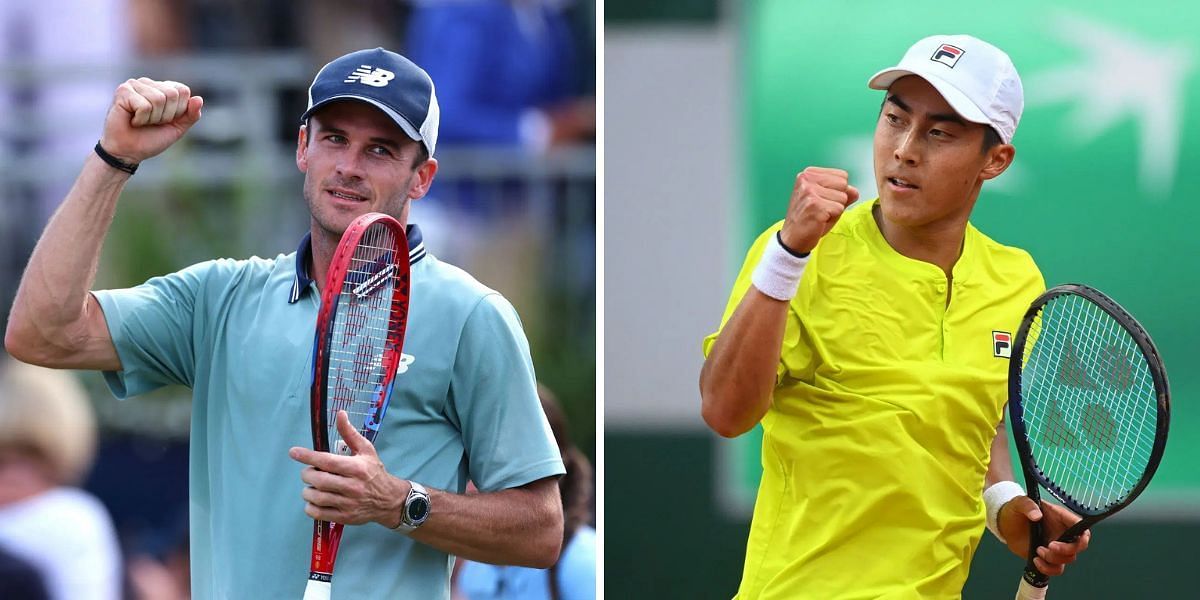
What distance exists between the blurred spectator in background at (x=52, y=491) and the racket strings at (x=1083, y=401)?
3820mm

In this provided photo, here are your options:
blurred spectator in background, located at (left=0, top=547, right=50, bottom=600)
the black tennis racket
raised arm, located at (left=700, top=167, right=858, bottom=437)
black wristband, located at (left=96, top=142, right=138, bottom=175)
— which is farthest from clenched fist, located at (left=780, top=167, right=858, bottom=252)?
blurred spectator in background, located at (left=0, top=547, right=50, bottom=600)

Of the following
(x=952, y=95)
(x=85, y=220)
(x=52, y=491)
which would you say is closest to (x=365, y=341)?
(x=85, y=220)

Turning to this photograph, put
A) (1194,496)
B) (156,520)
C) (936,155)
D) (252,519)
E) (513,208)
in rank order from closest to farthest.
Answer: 1. (252,519)
2. (936,155)
3. (1194,496)
4. (156,520)
5. (513,208)

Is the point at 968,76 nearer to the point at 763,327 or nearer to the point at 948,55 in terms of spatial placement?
the point at 948,55

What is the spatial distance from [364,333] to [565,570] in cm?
208

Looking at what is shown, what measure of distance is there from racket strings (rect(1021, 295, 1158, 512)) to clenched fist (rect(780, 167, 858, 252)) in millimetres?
703

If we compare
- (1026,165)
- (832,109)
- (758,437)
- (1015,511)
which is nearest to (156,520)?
(758,437)

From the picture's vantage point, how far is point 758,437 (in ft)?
18.0

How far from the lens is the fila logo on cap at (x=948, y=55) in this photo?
10.7 feet

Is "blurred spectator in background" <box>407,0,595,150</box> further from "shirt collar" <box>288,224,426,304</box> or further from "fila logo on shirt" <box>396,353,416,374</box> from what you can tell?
"fila logo on shirt" <box>396,353,416,374</box>

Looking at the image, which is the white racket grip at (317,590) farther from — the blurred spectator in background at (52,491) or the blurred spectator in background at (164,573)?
the blurred spectator in background at (164,573)

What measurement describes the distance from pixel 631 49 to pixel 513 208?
1.57m

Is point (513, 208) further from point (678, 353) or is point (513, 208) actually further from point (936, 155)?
point (936, 155)

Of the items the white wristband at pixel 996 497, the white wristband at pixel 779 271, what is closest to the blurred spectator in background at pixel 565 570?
the white wristband at pixel 996 497
